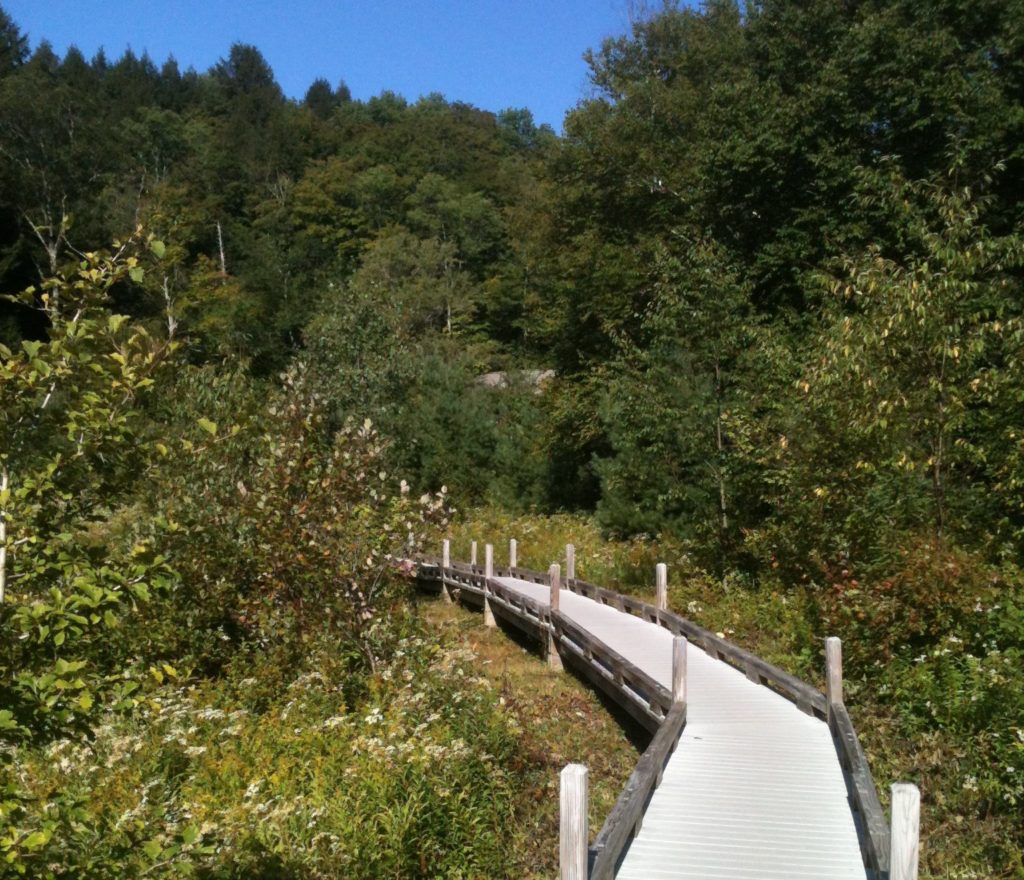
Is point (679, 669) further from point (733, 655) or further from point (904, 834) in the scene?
point (904, 834)

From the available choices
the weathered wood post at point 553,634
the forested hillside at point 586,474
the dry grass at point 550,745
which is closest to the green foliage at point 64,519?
the forested hillside at point 586,474

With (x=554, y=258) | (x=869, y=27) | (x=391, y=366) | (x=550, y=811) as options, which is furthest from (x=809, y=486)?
(x=554, y=258)

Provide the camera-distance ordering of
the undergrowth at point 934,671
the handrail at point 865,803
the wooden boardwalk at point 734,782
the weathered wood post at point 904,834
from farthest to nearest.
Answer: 1. the undergrowth at point 934,671
2. the wooden boardwalk at point 734,782
3. the handrail at point 865,803
4. the weathered wood post at point 904,834

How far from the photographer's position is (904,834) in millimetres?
5551

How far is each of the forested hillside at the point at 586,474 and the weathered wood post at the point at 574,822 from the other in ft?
6.46

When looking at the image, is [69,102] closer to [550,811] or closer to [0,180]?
[0,180]

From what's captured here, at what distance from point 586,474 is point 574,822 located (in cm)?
2943

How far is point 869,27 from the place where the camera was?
80.1 feet

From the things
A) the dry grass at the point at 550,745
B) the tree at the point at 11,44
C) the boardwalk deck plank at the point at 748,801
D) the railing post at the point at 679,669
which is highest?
the tree at the point at 11,44

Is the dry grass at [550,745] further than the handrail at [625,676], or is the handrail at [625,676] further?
the handrail at [625,676]

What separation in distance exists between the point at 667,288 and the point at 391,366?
1778 cm

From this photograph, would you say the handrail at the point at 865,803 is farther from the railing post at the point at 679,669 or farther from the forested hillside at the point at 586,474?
the railing post at the point at 679,669

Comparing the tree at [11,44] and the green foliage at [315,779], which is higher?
the tree at [11,44]

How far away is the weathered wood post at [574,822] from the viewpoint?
18.6 ft
